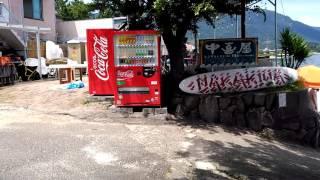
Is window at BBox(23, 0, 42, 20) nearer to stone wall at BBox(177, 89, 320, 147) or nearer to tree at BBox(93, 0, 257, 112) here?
tree at BBox(93, 0, 257, 112)

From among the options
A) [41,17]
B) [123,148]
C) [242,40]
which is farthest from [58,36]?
[123,148]

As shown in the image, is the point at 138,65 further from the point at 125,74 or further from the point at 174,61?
the point at 174,61

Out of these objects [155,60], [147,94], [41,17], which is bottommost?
[147,94]

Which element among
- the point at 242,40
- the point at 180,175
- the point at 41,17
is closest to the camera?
the point at 180,175

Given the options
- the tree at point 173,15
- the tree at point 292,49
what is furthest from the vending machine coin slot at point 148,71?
the tree at point 292,49

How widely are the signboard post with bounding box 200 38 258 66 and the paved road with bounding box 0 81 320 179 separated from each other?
7.45 feet

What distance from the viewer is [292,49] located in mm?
16500

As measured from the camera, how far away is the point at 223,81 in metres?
12.1

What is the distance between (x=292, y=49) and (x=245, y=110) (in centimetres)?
545

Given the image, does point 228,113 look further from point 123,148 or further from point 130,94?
point 123,148

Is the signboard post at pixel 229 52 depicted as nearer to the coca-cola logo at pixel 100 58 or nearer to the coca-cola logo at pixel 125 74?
the coca-cola logo at pixel 125 74

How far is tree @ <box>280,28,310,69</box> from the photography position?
1647cm

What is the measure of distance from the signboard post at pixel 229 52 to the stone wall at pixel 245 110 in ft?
3.91

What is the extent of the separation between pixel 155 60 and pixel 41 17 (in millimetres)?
20664
